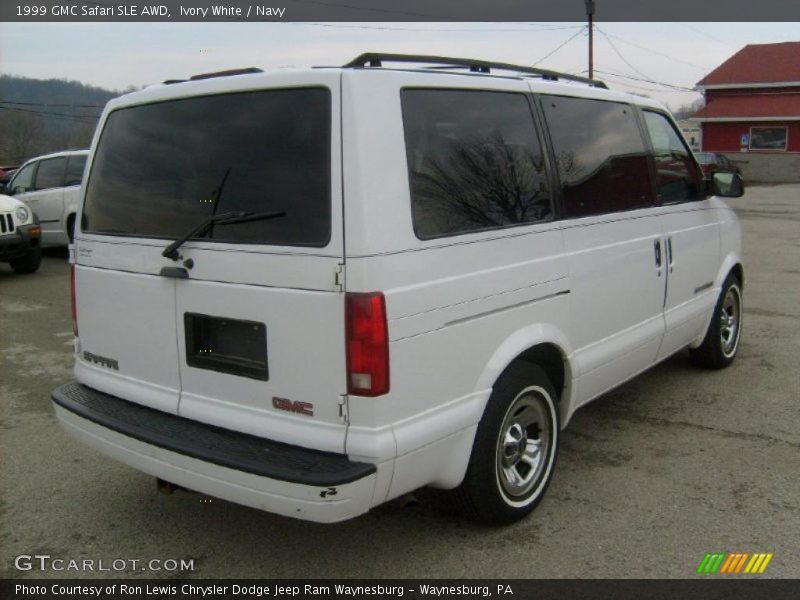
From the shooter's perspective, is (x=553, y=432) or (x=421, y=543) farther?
(x=553, y=432)

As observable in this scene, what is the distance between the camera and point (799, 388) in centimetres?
545

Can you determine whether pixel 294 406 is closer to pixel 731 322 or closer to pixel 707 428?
pixel 707 428

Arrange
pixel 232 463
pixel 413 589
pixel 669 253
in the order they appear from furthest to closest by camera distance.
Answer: pixel 669 253 → pixel 413 589 → pixel 232 463

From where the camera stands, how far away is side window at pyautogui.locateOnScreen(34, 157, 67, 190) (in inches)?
513

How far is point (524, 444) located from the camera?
3615 millimetres

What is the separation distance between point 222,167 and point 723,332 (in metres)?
4.40

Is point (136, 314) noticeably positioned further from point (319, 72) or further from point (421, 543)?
point (421, 543)

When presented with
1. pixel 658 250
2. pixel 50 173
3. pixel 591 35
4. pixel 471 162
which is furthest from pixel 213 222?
pixel 591 35

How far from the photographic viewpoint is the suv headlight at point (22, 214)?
10943mm

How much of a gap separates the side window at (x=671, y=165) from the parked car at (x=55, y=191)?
1043 centimetres

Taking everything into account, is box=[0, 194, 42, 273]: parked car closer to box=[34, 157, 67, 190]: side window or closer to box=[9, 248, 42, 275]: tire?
box=[9, 248, 42, 275]: tire

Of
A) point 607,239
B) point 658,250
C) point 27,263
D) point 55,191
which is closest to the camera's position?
point 607,239

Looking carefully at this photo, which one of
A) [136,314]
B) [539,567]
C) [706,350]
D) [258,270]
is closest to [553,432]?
[539,567]

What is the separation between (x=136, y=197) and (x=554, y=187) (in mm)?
1983
